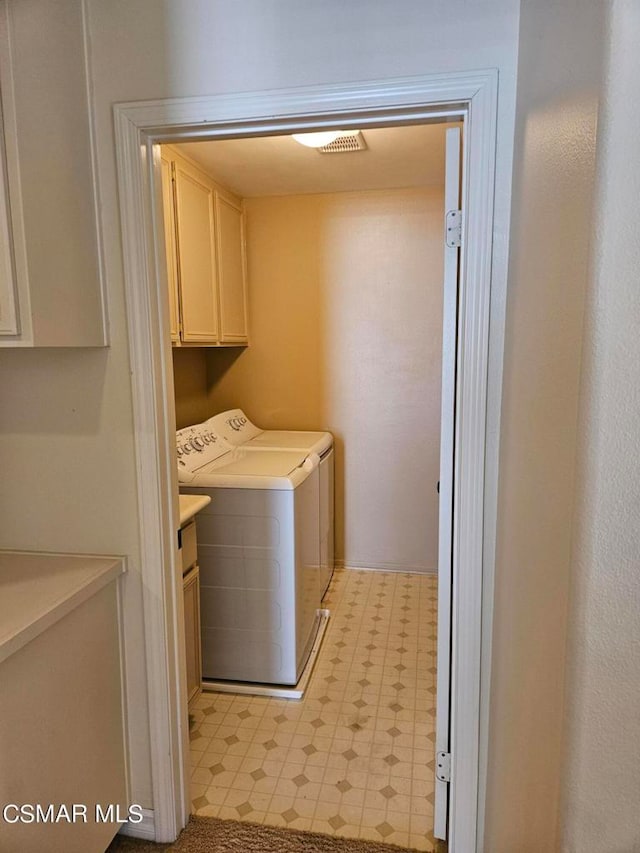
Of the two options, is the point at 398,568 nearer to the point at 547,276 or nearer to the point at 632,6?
the point at 547,276

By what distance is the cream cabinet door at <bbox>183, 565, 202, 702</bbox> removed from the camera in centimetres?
203

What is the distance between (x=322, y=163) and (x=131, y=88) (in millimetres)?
1566

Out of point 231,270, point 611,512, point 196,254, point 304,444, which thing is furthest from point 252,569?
point 611,512

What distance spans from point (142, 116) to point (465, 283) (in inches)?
35.5

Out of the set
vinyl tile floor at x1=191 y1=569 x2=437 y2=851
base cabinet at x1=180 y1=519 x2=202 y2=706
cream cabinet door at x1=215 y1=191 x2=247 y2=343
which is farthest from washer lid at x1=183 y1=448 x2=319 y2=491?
vinyl tile floor at x1=191 y1=569 x2=437 y2=851

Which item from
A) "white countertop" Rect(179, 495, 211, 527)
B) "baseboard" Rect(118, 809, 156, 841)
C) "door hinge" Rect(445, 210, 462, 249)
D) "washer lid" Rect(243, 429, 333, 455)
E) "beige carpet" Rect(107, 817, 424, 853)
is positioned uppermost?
"door hinge" Rect(445, 210, 462, 249)

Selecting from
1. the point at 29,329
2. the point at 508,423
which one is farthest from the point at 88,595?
the point at 508,423

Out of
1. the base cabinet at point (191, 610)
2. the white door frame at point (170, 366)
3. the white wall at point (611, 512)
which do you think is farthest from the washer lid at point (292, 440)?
the white wall at point (611, 512)

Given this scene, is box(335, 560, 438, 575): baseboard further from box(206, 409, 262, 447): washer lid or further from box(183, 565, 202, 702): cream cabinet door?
box(183, 565, 202, 702): cream cabinet door

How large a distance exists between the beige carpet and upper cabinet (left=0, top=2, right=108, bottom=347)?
1.45 m

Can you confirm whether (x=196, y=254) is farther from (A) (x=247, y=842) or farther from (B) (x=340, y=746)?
(A) (x=247, y=842)

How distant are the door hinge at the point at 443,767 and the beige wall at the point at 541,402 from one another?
0.64 ft

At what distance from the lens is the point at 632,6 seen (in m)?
0.57

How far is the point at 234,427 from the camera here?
3.26m
